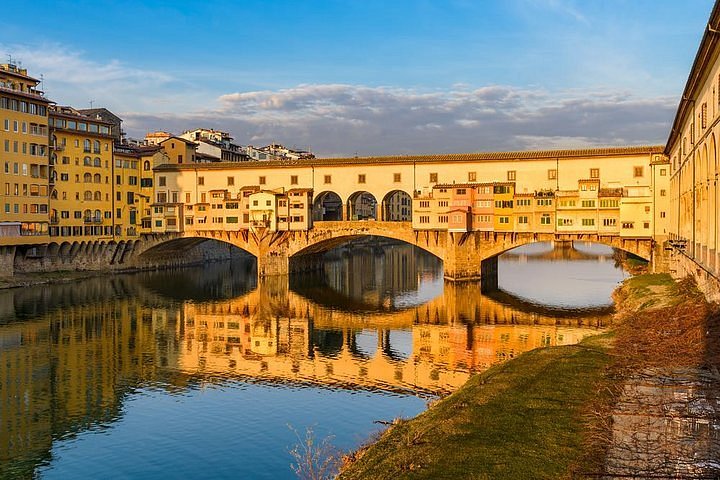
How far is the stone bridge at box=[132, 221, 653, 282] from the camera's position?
6747cm

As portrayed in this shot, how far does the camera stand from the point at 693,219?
35094mm

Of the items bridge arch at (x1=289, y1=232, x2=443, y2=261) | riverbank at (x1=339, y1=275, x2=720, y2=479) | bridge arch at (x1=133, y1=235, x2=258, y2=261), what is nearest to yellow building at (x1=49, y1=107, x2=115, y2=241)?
bridge arch at (x1=133, y1=235, x2=258, y2=261)

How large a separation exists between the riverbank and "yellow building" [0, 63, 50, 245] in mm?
57127

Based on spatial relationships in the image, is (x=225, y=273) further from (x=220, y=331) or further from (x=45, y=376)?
(x=45, y=376)

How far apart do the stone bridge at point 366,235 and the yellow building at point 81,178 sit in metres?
6.90

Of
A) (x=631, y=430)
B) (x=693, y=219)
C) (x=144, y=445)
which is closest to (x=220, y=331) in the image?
(x=144, y=445)

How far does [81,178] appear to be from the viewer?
77.2 m

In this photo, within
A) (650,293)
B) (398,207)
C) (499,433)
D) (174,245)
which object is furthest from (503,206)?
(398,207)

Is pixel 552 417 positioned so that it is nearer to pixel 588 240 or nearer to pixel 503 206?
pixel 588 240

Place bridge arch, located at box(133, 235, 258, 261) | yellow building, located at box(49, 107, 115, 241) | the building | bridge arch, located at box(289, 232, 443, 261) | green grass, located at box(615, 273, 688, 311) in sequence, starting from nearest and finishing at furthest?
green grass, located at box(615, 273, 688, 311) < bridge arch, located at box(289, 232, 443, 261) < yellow building, located at box(49, 107, 115, 241) < bridge arch, located at box(133, 235, 258, 261) < the building

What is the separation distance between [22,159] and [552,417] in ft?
214

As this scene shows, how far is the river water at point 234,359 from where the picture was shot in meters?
22.8

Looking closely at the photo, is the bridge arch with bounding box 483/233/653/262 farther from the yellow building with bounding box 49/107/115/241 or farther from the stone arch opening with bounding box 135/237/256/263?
the yellow building with bounding box 49/107/115/241

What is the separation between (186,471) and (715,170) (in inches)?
905
